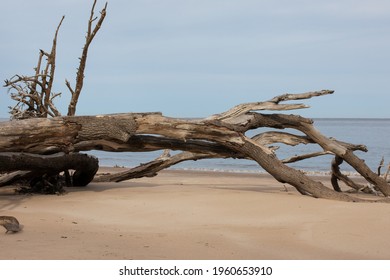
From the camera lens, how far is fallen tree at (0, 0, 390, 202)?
8484 mm

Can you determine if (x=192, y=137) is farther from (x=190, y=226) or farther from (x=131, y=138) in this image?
(x=190, y=226)

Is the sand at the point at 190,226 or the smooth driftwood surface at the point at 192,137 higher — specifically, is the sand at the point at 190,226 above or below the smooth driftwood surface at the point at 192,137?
below

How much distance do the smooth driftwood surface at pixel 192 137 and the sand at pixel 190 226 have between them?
0.59m

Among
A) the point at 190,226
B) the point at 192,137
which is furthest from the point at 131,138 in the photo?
the point at 190,226

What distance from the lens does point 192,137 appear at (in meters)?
9.14

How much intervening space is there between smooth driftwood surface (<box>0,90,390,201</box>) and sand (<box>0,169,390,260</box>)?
59 cm

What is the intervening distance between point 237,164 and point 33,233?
16.6 metres

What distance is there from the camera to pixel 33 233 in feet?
20.2

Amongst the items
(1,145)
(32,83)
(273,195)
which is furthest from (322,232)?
(32,83)

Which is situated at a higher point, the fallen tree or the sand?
the fallen tree

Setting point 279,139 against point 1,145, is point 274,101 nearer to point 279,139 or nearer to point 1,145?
point 279,139

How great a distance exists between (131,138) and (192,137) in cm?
93

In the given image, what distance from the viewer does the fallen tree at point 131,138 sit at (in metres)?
8.48
